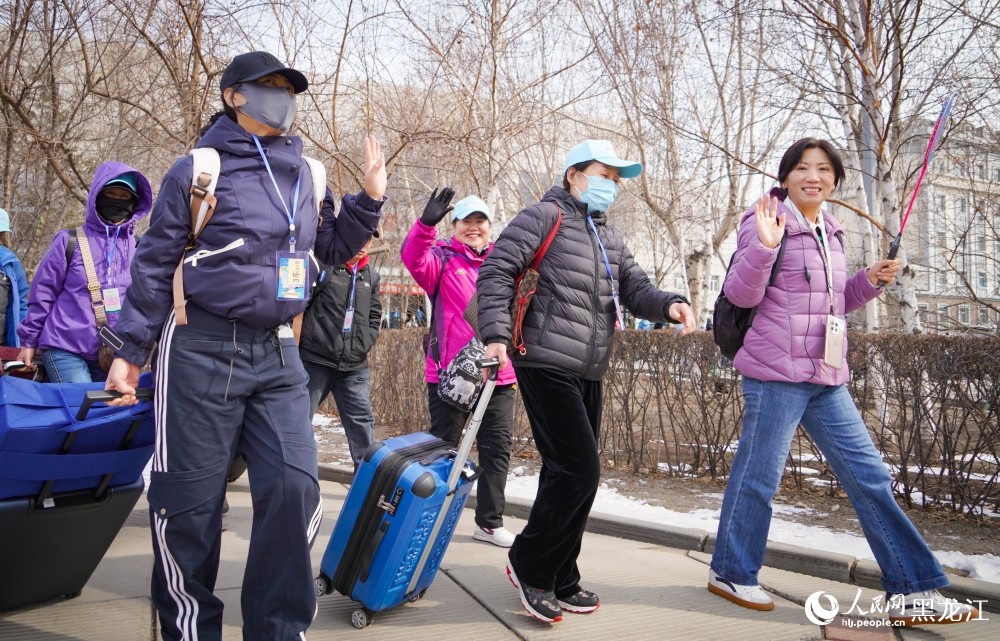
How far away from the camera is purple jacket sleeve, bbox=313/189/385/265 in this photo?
299cm

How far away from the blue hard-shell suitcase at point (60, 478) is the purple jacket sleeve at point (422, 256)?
171 centimetres

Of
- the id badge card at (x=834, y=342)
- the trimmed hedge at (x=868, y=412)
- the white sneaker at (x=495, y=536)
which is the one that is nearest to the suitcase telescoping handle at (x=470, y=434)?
the white sneaker at (x=495, y=536)

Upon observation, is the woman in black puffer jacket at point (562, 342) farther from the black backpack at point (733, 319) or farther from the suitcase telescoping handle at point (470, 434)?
the black backpack at point (733, 319)

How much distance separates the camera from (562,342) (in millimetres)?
3354

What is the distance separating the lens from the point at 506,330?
328cm

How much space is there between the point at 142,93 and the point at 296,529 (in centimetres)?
726

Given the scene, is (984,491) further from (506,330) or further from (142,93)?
(142,93)

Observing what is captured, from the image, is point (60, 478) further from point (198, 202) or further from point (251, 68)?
point (251, 68)

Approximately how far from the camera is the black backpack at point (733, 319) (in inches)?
141

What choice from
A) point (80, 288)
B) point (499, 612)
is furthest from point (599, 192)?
point (80, 288)

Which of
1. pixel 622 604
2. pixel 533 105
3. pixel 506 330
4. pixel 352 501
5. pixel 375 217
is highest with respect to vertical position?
pixel 533 105

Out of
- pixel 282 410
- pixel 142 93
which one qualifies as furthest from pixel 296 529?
pixel 142 93

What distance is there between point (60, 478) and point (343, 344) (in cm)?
221

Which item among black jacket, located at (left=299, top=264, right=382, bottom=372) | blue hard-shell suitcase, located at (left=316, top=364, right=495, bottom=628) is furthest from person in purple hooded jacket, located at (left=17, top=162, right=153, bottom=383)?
blue hard-shell suitcase, located at (left=316, top=364, right=495, bottom=628)
